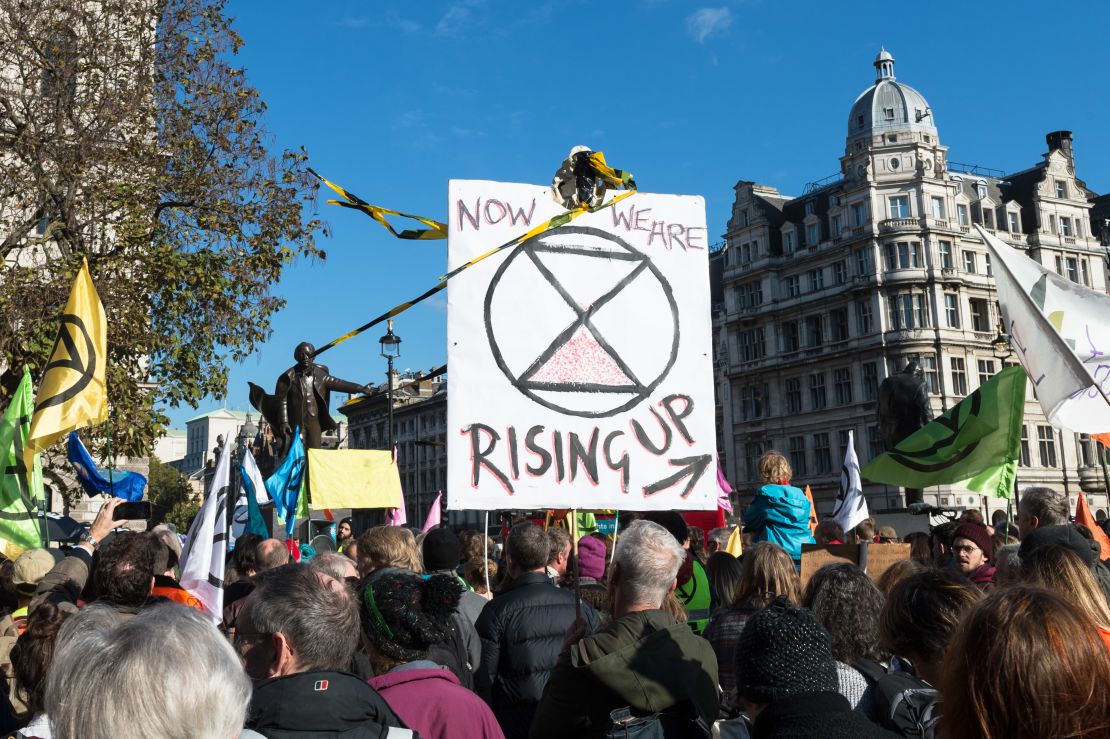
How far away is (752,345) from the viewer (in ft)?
209

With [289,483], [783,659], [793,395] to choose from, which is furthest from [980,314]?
[783,659]

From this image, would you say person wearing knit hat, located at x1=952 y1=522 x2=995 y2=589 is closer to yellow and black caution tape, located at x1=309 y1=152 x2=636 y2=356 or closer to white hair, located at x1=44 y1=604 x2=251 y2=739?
yellow and black caution tape, located at x1=309 y1=152 x2=636 y2=356

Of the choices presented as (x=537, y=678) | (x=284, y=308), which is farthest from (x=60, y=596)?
(x=284, y=308)

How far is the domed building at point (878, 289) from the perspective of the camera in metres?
55.8

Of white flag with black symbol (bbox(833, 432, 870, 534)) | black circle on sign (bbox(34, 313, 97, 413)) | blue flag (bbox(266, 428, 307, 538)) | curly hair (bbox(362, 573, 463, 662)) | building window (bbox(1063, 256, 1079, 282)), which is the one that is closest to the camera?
curly hair (bbox(362, 573, 463, 662))

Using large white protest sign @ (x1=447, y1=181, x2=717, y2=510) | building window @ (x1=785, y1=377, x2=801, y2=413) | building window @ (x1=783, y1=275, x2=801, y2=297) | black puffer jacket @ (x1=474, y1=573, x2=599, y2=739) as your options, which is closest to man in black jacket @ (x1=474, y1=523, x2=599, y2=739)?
black puffer jacket @ (x1=474, y1=573, x2=599, y2=739)

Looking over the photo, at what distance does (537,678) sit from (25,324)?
11637 millimetres

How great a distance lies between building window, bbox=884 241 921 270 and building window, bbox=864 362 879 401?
534cm

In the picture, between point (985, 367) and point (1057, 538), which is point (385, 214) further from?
point (985, 367)

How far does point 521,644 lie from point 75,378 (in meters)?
4.96

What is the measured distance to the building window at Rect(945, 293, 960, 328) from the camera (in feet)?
184

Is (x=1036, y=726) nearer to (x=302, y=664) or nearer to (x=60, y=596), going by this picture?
(x=302, y=664)

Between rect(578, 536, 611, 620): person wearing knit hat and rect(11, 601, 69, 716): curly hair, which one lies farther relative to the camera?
rect(578, 536, 611, 620): person wearing knit hat

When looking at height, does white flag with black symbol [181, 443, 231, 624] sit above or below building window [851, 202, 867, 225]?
below
